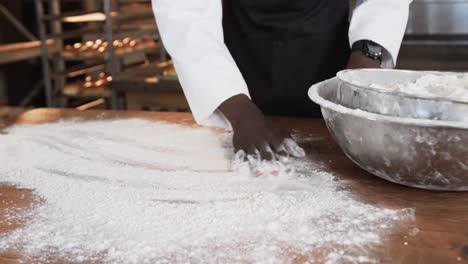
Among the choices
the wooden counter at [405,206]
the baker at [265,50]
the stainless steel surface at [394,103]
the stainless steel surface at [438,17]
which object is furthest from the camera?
the stainless steel surface at [438,17]

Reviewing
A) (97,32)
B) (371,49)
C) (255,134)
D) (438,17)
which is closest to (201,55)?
(255,134)

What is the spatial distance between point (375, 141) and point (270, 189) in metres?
0.17

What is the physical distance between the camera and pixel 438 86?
89 centimetres

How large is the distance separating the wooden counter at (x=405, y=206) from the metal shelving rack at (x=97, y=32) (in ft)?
7.26

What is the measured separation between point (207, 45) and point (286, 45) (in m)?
0.30

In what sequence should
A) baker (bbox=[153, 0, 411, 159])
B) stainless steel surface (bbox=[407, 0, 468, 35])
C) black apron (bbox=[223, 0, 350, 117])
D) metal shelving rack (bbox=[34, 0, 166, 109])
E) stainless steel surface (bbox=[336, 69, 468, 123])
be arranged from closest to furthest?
1. stainless steel surface (bbox=[336, 69, 468, 123])
2. baker (bbox=[153, 0, 411, 159])
3. black apron (bbox=[223, 0, 350, 117])
4. stainless steel surface (bbox=[407, 0, 468, 35])
5. metal shelving rack (bbox=[34, 0, 166, 109])

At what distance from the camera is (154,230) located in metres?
0.71

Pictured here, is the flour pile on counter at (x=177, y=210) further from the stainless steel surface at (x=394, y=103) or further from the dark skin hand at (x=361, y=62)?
the dark skin hand at (x=361, y=62)

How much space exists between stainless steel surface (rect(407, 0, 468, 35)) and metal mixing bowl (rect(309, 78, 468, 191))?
5.83 ft

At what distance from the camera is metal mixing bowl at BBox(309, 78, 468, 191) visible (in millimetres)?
729

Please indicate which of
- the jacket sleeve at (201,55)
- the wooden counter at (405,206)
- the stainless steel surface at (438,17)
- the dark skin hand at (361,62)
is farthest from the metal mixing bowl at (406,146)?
the stainless steel surface at (438,17)

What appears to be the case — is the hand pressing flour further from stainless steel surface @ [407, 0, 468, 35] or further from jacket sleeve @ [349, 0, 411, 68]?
stainless steel surface @ [407, 0, 468, 35]

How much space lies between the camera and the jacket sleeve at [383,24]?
4.27ft

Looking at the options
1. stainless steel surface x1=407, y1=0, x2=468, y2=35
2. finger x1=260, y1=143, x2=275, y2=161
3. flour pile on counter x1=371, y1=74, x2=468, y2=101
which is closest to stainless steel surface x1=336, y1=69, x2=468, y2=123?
flour pile on counter x1=371, y1=74, x2=468, y2=101
